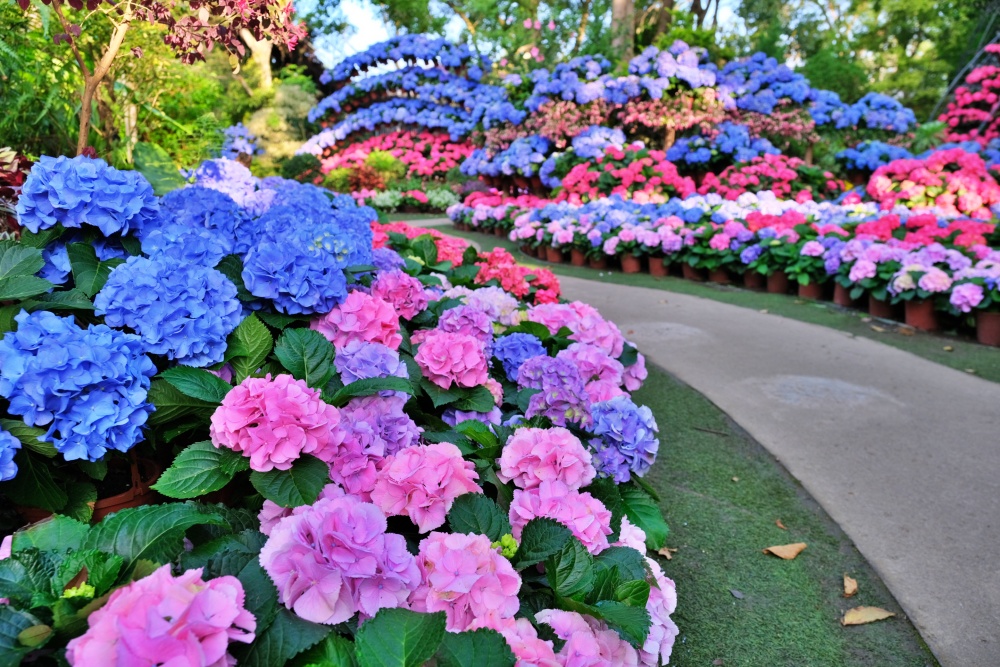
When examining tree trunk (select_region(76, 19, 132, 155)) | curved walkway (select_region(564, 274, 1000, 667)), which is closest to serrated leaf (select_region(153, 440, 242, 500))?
tree trunk (select_region(76, 19, 132, 155))

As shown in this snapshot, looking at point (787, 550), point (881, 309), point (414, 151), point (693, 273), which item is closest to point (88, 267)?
point (787, 550)

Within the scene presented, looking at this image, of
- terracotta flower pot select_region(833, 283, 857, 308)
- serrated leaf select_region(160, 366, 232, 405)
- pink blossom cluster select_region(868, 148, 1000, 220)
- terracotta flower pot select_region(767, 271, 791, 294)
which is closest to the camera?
serrated leaf select_region(160, 366, 232, 405)

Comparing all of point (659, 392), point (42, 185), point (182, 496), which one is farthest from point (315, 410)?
point (659, 392)

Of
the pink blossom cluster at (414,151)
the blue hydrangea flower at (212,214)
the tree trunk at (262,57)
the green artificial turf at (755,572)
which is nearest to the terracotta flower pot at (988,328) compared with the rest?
the green artificial turf at (755,572)

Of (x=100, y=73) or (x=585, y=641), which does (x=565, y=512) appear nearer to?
(x=585, y=641)

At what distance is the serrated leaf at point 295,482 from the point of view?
3.89 ft

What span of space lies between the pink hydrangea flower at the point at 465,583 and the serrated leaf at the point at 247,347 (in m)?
0.70

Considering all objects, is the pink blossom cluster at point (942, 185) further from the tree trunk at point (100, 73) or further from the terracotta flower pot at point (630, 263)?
the tree trunk at point (100, 73)

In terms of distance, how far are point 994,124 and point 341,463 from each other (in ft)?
38.7

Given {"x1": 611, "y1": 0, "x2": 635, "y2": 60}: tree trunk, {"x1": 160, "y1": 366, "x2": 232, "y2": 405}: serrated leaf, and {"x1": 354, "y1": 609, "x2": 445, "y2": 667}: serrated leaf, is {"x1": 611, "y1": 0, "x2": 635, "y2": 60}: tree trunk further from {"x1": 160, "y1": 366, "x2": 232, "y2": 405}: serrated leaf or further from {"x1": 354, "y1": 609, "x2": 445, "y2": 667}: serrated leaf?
{"x1": 354, "y1": 609, "x2": 445, "y2": 667}: serrated leaf

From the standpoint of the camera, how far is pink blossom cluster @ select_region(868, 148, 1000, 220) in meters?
6.69

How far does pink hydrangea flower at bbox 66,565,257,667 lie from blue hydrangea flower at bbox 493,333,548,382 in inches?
55.0

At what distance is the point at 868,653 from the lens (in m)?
1.56

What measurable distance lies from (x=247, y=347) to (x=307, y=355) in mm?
136
